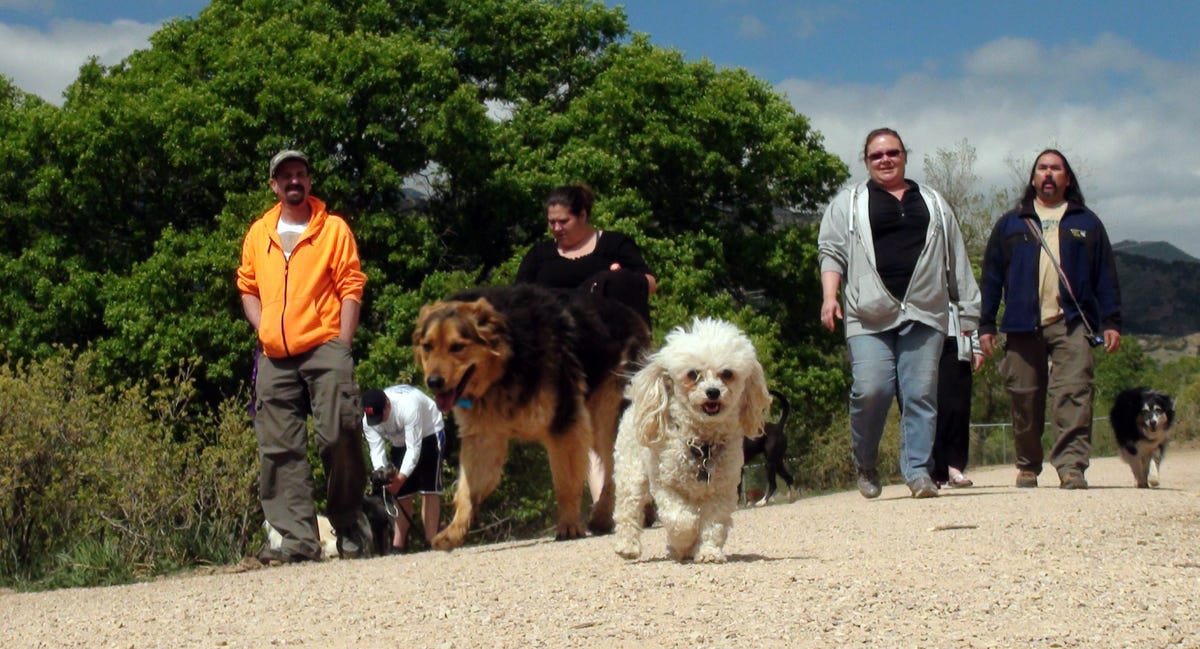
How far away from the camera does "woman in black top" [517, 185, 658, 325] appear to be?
32.2 ft

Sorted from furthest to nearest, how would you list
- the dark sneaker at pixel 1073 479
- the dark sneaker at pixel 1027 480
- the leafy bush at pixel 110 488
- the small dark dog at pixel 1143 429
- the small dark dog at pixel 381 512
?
the small dark dog at pixel 1143 429 < the small dark dog at pixel 381 512 < the dark sneaker at pixel 1027 480 < the dark sneaker at pixel 1073 479 < the leafy bush at pixel 110 488

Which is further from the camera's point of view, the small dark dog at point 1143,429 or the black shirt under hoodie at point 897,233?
the small dark dog at point 1143,429

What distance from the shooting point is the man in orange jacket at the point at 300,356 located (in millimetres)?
8969

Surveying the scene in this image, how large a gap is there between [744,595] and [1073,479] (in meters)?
6.21

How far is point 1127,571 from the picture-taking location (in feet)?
19.5

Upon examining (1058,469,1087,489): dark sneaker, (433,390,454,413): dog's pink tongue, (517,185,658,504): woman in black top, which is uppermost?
(517,185,658,504): woman in black top

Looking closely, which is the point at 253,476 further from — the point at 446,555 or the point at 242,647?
the point at 242,647

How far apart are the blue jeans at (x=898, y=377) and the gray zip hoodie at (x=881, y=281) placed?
0.31 feet

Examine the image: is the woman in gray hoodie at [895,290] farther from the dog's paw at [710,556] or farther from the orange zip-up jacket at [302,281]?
the dog's paw at [710,556]

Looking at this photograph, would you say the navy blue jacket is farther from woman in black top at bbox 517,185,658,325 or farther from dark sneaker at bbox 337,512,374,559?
dark sneaker at bbox 337,512,374,559

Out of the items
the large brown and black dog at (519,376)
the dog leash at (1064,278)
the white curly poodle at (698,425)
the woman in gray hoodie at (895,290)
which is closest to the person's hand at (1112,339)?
the dog leash at (1064,278)

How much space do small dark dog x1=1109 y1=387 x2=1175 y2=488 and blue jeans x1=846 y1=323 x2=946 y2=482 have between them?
4309mm

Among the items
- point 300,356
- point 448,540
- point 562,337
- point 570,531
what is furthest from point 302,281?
point 570,531

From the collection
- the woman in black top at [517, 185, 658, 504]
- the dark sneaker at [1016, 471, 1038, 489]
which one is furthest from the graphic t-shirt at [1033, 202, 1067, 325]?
the woman in black top at [517, 185, 658, 504]
